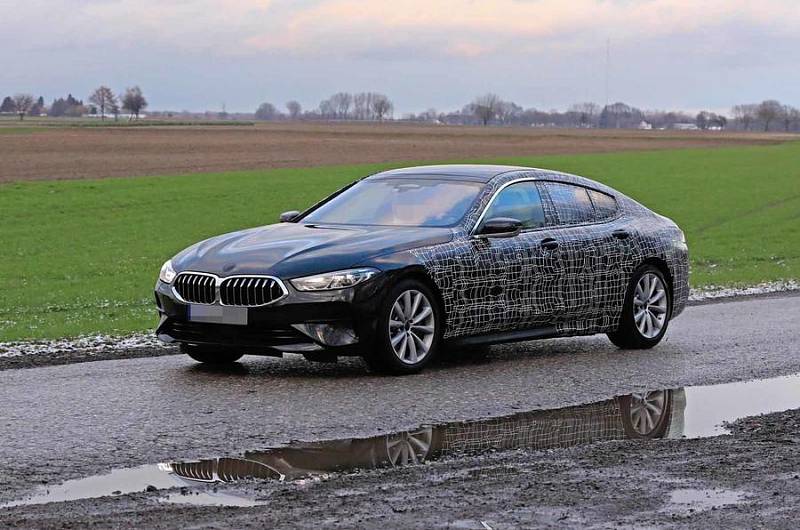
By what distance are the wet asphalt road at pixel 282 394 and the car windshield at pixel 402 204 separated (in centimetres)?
111

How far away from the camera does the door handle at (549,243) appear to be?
10577mm

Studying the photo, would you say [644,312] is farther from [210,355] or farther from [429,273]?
[210,355]

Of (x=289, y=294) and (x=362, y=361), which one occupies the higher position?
(x=289, y=294)

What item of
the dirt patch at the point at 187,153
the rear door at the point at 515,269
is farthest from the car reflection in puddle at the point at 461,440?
the dirt patch at the point at 187,153

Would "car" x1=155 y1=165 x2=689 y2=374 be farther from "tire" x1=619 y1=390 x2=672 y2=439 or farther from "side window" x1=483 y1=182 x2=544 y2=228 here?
"tire" x1=619 y1=390 x2=672 y2=439

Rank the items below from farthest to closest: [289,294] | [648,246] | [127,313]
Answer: [127,313] < [648,246] < [289,294]

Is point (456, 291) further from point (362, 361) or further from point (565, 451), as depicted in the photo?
point (565, 451)

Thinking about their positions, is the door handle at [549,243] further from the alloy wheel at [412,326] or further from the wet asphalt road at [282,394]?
the alloy wheel at [412,326]

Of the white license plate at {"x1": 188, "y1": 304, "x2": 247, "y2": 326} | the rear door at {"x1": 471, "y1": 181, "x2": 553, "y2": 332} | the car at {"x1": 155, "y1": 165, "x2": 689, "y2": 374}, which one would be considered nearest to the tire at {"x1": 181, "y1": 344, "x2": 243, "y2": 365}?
the car at {"x1": 155, "y1": 165, "x2": 689, "y2": 374}

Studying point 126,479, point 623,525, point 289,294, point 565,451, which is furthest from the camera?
point 289,294

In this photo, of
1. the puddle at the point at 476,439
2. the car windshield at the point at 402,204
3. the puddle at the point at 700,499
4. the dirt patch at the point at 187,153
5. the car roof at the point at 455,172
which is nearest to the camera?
the puddle at the point at 700,499

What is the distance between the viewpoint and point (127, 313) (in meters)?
16.2

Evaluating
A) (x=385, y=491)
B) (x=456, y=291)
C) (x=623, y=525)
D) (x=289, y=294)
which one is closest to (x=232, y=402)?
(x=289, y=294)

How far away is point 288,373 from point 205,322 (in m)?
0.77
